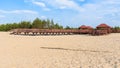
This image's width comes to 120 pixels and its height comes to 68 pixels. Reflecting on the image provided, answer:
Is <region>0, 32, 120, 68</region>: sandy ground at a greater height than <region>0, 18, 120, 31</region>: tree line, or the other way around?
<region>0, 18, 120, 31</region>: tree line

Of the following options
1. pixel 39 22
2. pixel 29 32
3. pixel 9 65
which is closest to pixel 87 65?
pixel 9 65

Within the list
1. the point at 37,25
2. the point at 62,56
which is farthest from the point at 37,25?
the point at 62,56

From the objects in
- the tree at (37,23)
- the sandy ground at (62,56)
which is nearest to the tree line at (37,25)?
the tree at (37,23)

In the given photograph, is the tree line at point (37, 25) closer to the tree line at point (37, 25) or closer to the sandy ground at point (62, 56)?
the tree line at point (37, 25)

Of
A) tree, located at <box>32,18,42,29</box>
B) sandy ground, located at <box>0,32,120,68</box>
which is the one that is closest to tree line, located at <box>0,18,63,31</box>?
tree, located at <box>32,18,42,29</box>

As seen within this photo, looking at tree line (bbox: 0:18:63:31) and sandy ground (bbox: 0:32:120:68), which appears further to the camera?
tree line (bbox: 0:18:63:31)

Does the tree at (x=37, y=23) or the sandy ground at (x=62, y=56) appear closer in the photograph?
the sandy ground at (x=62, y=56)

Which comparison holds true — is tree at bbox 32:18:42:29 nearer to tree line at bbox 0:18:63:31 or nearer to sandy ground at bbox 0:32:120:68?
tree line at bbox 0:18:63:31

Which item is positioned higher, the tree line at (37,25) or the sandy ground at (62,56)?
the tree line at (37,25)

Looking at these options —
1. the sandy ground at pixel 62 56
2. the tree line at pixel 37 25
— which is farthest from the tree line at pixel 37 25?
the sandy ground at pixel 62 56

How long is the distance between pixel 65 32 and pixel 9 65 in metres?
31.3

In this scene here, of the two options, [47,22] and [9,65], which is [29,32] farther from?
[47,22]

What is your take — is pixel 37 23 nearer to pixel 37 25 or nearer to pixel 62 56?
pixel 37 25

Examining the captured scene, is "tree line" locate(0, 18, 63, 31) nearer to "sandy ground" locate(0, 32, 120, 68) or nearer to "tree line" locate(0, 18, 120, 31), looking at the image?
"tree line" locate(0, 18, 120, 31)
